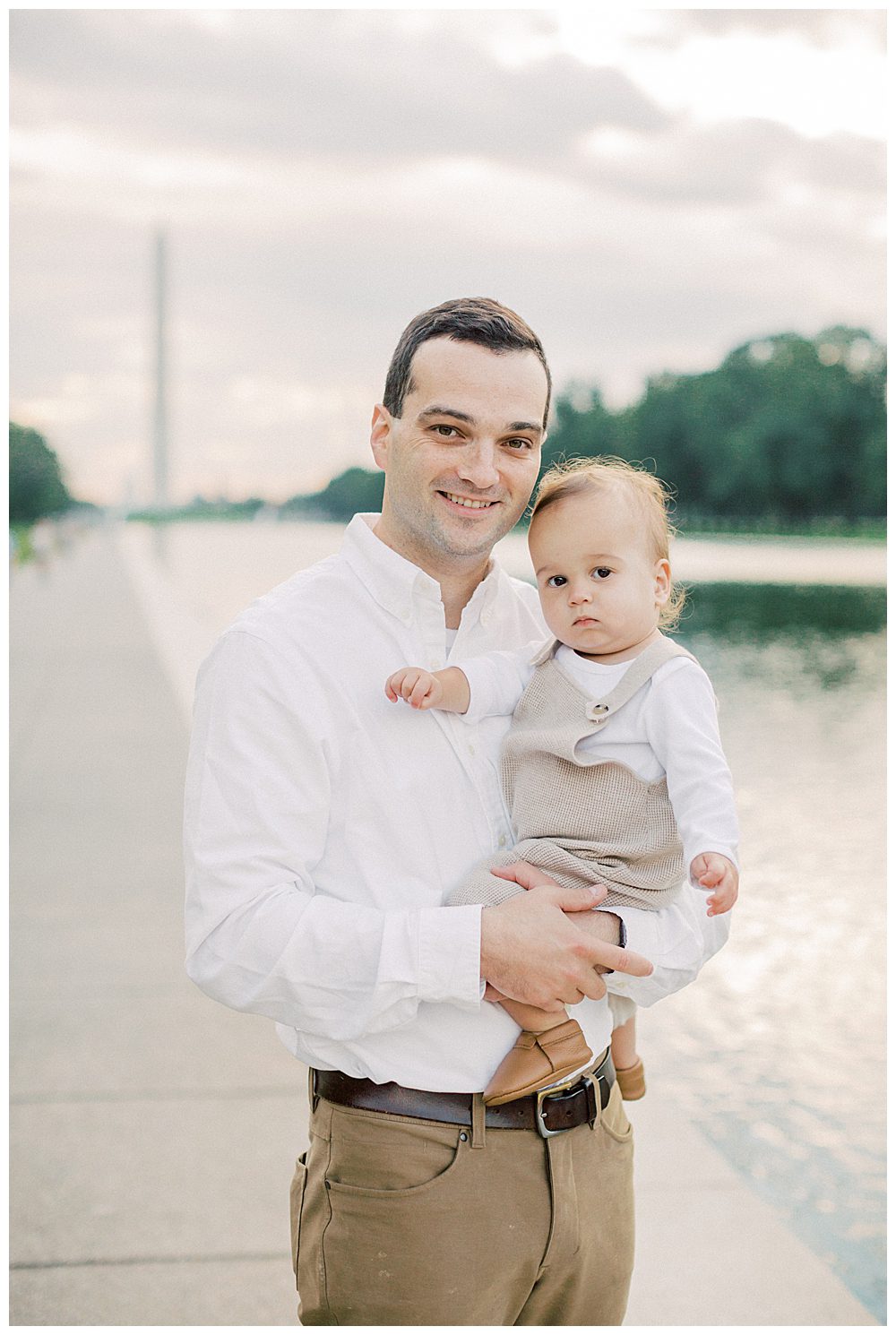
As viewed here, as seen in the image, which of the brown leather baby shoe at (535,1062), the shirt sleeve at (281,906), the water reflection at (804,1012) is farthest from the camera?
the water reflection at (804,1012)

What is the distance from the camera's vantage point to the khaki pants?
220 centimetres

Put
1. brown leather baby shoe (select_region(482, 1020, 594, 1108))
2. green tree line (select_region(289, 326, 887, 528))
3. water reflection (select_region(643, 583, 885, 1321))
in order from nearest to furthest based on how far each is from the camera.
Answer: brown leather baby shoe (select_region(482, 1020, 594, 1108)), water reflection (select_region(643, 583, 885, 1321)), green tree line (select_region(289, 326, 887, 528))

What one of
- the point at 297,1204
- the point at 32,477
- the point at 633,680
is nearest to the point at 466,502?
the point at 633,680

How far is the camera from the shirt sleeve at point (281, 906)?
2053 mm

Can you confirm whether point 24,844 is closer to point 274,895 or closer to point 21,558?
point 274,895

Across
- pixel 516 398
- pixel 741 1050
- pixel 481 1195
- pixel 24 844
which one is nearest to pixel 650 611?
pixel 516 398

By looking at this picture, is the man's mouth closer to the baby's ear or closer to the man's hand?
the baby's ear

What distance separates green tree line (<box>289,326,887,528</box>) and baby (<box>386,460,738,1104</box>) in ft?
256

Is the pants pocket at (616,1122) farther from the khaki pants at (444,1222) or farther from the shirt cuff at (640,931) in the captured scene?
the shirt cuff at (640,931)

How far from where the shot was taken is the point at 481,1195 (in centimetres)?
221

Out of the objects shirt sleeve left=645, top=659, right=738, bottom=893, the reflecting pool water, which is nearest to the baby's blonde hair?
shirt sleeve left=645, top=659, right=738, bottom=893

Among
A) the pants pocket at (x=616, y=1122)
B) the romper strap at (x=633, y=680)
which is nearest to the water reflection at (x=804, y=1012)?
the pants pocket at (x=616, y=1122)

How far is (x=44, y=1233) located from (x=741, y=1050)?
2.75 meters

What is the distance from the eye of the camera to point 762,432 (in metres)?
91.3
